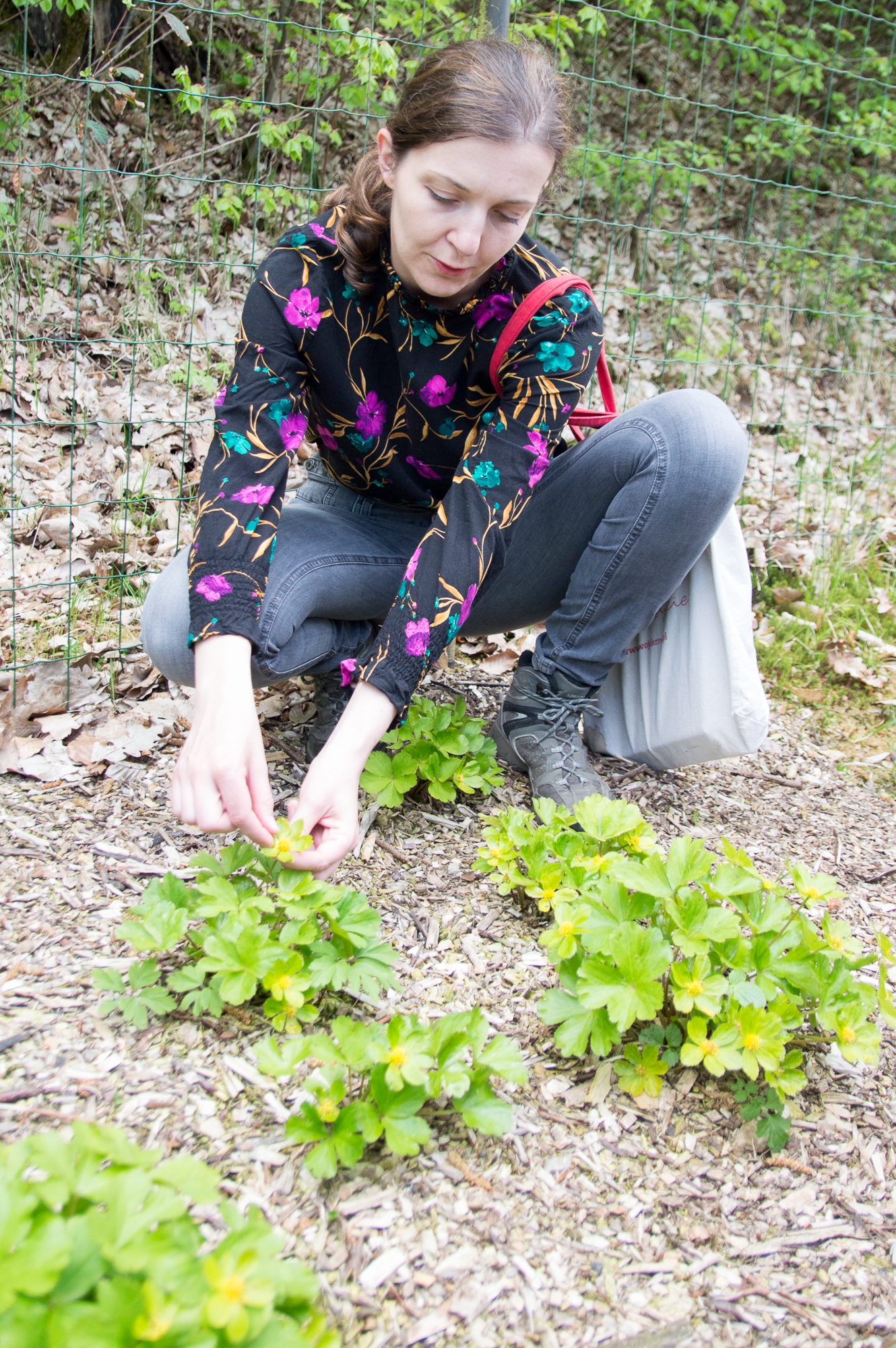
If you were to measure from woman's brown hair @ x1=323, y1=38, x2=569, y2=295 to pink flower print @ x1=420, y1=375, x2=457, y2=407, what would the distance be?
0.96 feet

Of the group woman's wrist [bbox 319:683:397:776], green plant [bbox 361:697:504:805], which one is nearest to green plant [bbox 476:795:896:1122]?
woman's wrist [bbox 319:683:397:776]

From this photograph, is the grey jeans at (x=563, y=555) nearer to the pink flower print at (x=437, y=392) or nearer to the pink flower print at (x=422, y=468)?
the pink flower print at (x=422, y=468)

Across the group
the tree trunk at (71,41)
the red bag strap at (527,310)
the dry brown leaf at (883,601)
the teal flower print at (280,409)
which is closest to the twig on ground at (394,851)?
the teal flower print at (280,409)

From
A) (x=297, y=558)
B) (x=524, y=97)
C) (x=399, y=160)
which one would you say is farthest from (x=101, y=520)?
(x=524, y=97)

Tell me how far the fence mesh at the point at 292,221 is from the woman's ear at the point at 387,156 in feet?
3.29

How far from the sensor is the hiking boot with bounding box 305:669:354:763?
2119 millimetres

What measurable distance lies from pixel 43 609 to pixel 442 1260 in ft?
6.55

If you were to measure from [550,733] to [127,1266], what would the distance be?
1.42 metres

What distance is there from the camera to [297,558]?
6.46 ft

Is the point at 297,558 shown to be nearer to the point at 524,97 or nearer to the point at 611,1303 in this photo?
the point at 524,97

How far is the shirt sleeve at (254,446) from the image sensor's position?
61.6 inches

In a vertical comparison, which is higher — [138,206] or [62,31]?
[62,31]

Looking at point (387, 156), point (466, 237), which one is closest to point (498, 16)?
point (387, 156)

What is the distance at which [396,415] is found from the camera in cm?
198
